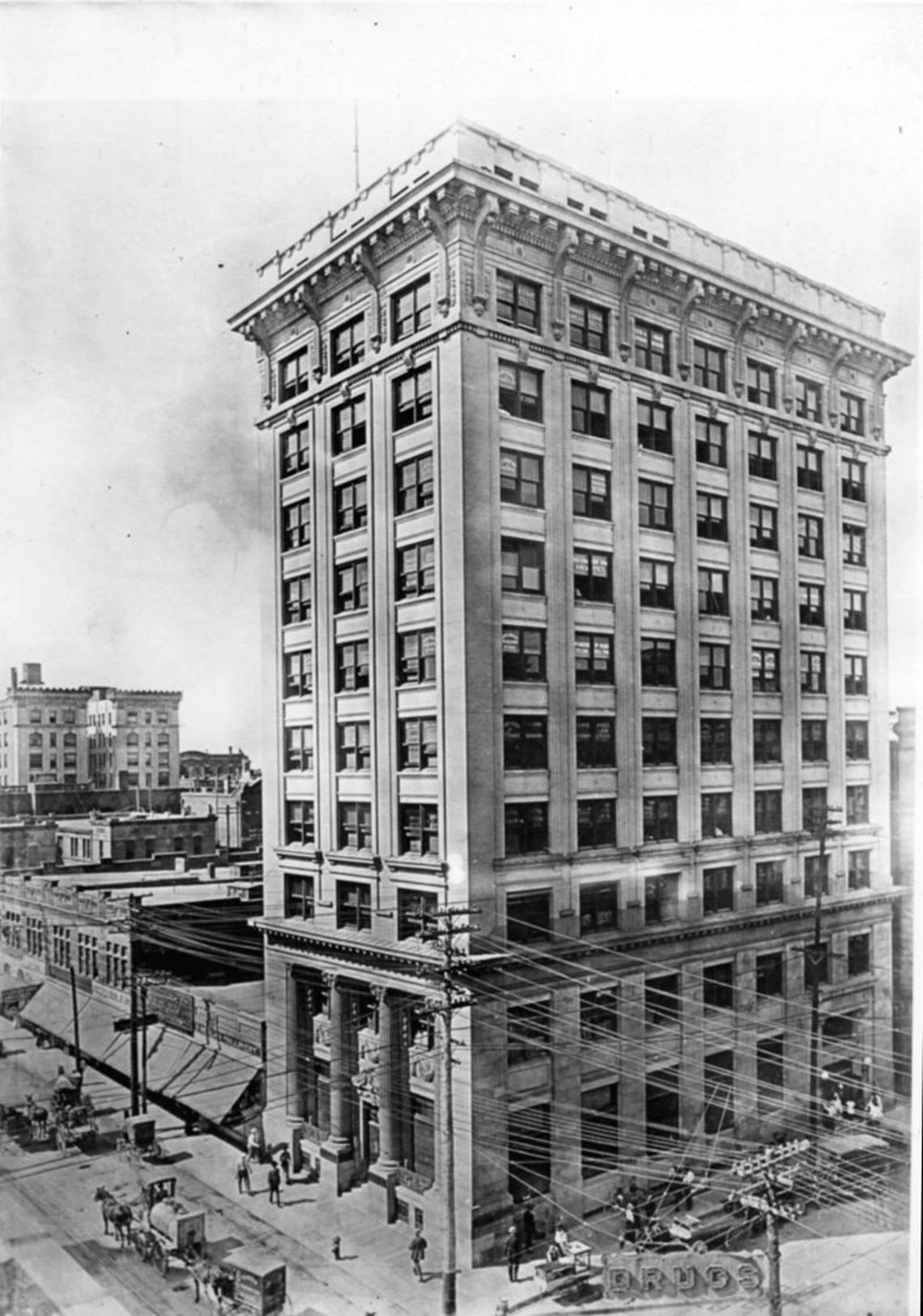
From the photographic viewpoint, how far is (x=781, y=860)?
24.2 metres

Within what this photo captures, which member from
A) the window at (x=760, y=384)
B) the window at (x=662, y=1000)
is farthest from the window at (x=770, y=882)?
the window at (x=760, y=384)

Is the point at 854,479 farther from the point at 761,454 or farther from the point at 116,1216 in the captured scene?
the point at 116,1216

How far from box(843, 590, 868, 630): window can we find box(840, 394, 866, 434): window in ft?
13.6

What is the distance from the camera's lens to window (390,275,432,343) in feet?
67.5

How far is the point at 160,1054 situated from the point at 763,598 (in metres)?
20.7

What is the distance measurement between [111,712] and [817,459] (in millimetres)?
18027

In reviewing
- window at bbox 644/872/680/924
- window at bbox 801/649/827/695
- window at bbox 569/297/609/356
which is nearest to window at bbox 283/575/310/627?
window at bbox 569/297/609/356

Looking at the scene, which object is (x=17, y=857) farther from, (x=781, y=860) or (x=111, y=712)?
(x=781, y=860)

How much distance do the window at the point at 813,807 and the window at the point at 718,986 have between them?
4144 millimetres

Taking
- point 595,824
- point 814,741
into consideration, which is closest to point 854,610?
point 814,741

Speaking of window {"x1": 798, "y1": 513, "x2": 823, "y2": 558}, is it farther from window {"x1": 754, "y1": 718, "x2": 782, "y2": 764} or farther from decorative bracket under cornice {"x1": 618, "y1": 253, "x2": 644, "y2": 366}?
decorative bracket under cornice {"x1": 618, "y1": 253, "x2": 644, "y2": 366}

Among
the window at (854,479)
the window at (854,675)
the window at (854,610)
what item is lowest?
the window at (854,675)

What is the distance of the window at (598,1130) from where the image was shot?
20.5 m

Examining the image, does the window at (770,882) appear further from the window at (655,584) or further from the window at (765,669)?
the window at (655,584)
